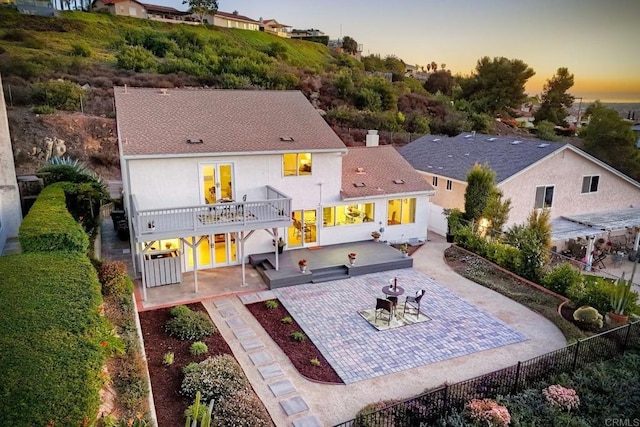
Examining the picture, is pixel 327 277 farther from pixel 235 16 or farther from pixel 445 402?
pixel 235 16

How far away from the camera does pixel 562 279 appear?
14.6 m

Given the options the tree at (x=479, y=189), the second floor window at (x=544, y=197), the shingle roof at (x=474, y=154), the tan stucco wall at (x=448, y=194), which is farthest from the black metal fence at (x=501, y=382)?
the second floor window at (x=544, y=197)

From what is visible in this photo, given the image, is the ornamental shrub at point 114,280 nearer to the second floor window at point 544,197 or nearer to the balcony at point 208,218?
the balcony at point 208,218

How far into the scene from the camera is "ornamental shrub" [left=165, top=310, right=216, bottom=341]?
37.3 ft

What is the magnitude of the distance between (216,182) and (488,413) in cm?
1247

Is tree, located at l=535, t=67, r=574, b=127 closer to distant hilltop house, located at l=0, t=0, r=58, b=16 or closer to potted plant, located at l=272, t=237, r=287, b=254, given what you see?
potted plant, located at l=272, t=237, r=287, b=254

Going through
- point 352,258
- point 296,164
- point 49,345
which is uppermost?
point 296,164

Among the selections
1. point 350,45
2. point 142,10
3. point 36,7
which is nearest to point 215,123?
point 36,7

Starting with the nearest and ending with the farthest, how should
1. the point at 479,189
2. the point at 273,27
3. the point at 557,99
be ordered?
the point at 479,189
the point at 557,99
the point at 273,27

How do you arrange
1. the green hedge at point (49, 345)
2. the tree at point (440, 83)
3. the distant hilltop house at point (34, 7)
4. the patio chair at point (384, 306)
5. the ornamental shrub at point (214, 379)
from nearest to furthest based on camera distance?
the green hedge at point (49, 345) → the ornamental shrub at point (214, 379) → the patio chair at point (384, 306) → the distant hilltop house at point (34, 7) → the tree at point (440, 83)

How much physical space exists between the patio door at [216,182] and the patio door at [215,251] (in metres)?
1.60

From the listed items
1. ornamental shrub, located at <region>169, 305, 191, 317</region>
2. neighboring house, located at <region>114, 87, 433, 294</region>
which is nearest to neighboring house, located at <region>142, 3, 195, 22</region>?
neighboring house, located at <region>114, 87, 433, 294</region>

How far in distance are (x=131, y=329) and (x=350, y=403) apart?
5749mm

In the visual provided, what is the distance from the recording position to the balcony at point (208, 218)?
13.7m
